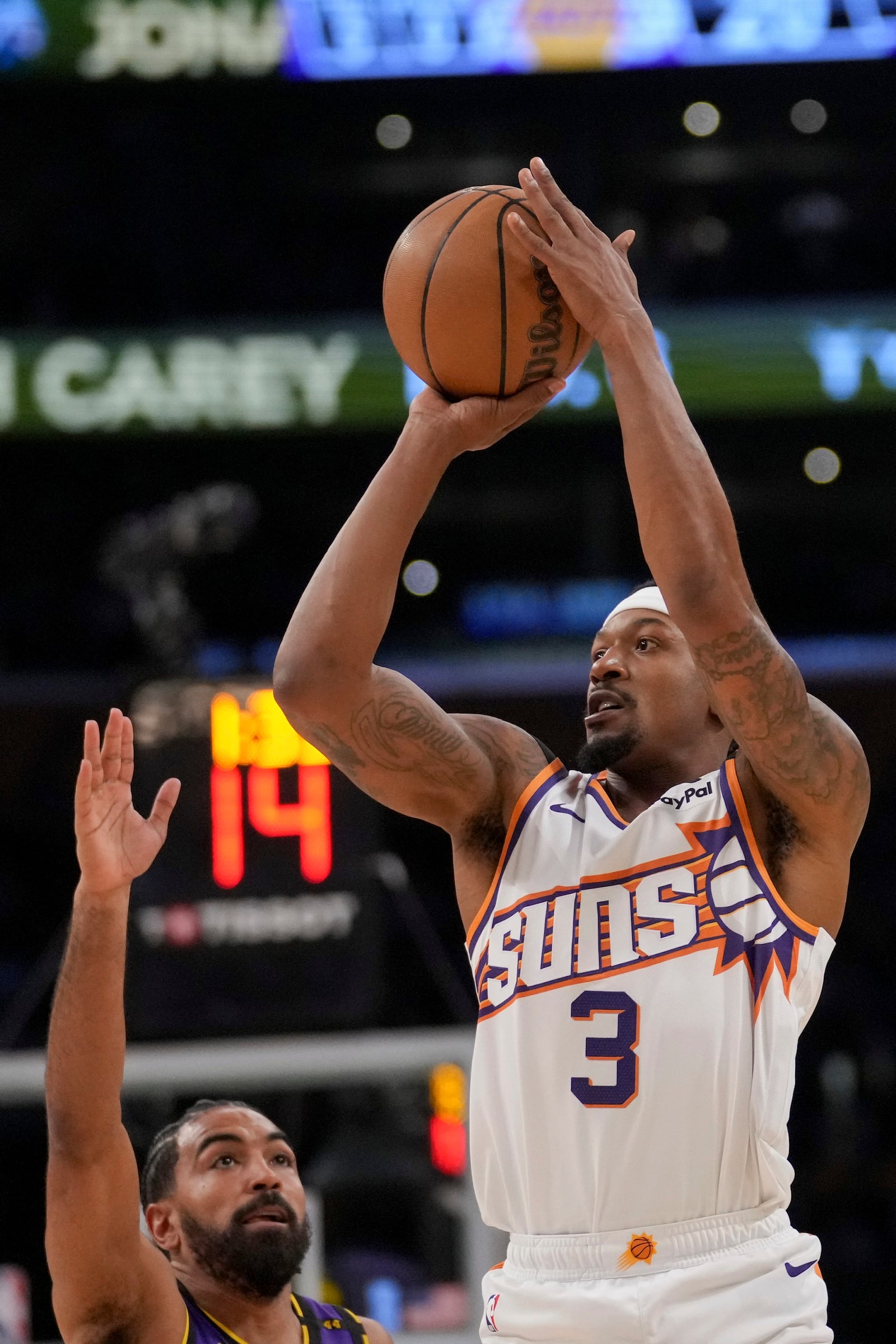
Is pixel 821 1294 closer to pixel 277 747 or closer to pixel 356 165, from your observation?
pixel 277 747

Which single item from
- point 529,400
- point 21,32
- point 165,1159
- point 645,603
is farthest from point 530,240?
point 21,32

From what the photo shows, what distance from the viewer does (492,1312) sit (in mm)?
2885

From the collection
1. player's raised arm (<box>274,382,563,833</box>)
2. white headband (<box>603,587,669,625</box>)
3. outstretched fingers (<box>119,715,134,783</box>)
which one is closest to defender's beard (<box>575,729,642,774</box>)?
player's raised arm (<box>274,382,563,833</box>)

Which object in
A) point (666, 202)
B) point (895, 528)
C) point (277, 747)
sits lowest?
point (277, 747)

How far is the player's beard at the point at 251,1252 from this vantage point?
359 centimetres

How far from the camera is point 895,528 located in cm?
1427

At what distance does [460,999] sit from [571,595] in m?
3.65

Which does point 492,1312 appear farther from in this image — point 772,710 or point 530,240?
point 530,240

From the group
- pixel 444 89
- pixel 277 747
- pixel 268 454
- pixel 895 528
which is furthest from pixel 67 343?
pixel 895 528

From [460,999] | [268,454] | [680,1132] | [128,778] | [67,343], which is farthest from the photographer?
[268,454]

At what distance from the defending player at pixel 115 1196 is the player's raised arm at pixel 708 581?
1.05m

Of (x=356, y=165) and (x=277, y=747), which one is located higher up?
(x=356, y=165)

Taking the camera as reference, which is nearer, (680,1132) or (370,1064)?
(680,1132)

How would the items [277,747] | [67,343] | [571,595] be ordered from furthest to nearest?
1. [571,595]
2. [67,343]
3. [277,747]
